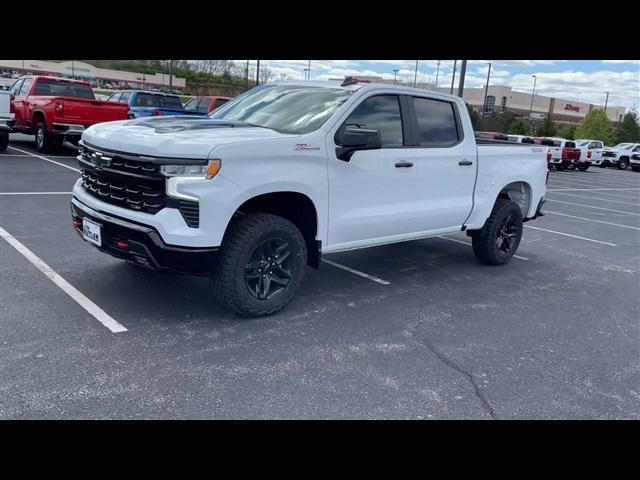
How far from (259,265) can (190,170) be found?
3.31 feet

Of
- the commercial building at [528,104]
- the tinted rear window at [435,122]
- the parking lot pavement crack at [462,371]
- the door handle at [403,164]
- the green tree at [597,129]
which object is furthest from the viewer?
the commercial building at [528,104]

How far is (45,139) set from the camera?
14328 millimetres

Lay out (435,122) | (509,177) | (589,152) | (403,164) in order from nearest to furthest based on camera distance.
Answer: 1. (403,164)
2. (435,122)
3. (509,177)
4. (589,152)

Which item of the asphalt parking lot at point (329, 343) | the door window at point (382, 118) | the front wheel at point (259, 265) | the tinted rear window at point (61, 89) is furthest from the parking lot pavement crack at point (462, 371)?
the tinted rear window at point (61, 89)

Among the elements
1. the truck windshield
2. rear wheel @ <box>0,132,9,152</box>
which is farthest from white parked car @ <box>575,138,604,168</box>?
the truck windshield

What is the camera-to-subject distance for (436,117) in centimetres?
630

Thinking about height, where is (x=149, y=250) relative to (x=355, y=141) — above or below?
below

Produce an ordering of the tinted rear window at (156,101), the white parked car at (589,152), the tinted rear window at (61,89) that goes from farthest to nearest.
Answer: the white parked car at (589,152) → the tinted rear window at (156,101) → the tinted rear window at (61,89)

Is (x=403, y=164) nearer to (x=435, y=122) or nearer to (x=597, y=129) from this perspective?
(x=435, y=122)

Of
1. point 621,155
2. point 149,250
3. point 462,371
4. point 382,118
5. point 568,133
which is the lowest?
point 462,371

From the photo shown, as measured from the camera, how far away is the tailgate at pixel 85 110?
13.7m

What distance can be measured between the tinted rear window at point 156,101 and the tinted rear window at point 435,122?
1381cm

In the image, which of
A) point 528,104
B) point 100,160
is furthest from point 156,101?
point 528,104

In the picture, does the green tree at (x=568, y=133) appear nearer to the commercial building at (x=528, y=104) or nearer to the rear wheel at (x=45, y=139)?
the commercial building at (x=528, y=104)
